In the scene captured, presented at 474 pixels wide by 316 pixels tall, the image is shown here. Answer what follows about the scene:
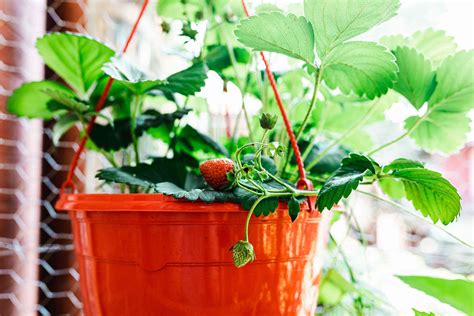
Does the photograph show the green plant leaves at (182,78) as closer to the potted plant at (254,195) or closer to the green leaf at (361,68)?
the potted plant at (254,195)

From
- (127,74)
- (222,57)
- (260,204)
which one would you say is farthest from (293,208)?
(222,57)

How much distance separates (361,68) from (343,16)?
8 centimetres

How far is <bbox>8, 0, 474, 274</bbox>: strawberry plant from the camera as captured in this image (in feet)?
1.65

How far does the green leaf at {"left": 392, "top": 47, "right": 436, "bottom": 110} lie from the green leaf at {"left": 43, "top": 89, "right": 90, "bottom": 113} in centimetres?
43

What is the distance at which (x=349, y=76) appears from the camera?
0.58 meters

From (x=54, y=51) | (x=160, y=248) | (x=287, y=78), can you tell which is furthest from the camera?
(x=287, y=78)

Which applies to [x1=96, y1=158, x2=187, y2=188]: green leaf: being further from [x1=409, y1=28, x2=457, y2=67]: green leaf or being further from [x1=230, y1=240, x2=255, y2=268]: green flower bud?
[x1=409, y1=28, x2=457, y2=67]: green leaf

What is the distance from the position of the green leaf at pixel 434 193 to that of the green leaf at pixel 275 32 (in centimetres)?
18

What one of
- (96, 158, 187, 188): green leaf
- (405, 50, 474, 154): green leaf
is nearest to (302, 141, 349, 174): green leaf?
(405, 50, 474, 154): green leaf

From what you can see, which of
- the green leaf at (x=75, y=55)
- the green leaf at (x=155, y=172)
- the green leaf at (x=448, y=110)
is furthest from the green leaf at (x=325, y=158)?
the green leaf at (x=75, y=55)

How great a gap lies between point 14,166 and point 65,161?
13cm

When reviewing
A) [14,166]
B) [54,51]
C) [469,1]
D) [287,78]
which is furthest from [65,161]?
[469,1]

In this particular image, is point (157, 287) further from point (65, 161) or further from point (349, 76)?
point (65, 161)

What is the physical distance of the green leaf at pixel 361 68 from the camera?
537 mm
